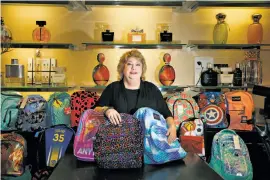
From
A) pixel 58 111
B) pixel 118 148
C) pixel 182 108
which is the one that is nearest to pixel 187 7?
pixel 182 108

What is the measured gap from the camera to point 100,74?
344cm

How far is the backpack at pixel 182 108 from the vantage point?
3.02 m

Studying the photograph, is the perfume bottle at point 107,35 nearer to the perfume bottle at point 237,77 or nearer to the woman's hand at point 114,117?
A: the perfume bottle at point 237,77

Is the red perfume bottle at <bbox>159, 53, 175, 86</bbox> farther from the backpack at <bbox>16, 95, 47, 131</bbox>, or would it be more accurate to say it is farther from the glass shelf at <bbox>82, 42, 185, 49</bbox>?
the backpack at <bbox>16, 95, 47, 131</bbox>

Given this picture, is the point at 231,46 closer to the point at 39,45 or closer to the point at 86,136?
the point at 39,45

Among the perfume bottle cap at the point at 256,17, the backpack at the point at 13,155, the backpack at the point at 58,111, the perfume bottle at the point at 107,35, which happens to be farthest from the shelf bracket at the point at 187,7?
the backpack at the point at 13,155

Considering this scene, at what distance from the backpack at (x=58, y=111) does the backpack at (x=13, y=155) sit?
0.35 metres

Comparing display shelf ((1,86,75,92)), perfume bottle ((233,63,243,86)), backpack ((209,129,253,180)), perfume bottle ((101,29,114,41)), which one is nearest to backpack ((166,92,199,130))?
backpack ((209,129,253,180))

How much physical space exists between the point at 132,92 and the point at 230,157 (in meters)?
1.14

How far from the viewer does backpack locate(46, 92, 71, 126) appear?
307 centimetres

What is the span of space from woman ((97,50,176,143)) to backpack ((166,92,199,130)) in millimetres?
702

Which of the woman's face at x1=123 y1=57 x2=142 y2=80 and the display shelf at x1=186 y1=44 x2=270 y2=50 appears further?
the display shelf at x1=186 y1=44 x2=270 y2=50

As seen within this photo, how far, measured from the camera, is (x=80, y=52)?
11.9ft

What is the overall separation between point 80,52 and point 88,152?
2.19m
